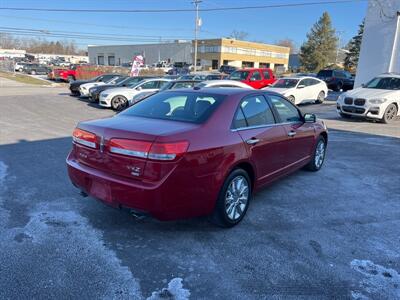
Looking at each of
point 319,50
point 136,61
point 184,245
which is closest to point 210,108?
point 184,245

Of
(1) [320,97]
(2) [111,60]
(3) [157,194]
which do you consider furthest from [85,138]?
(2) [111,60]

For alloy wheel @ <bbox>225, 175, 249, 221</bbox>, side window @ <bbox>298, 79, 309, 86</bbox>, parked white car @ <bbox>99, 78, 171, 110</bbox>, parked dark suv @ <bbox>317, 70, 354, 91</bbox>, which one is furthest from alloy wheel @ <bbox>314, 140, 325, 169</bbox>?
parked dark suv @ <bbox>317, 70, 354, 91</bbox>

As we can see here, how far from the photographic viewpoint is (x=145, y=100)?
182 inches

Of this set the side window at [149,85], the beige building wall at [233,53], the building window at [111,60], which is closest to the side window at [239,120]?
the side window at [149,85]

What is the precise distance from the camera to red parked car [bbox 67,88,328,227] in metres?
3.16

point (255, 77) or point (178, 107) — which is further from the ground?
point (255, 77)

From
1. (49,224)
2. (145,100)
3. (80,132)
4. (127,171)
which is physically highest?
(145,100)

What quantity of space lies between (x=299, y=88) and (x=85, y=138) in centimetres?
1465

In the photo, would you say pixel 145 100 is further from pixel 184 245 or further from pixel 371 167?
pixel 371 167

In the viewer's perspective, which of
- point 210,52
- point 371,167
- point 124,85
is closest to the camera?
point 371,167

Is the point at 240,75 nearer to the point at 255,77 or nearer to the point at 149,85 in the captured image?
the point at 255,77

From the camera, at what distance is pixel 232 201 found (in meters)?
3.88

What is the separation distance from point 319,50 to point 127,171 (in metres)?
72.1

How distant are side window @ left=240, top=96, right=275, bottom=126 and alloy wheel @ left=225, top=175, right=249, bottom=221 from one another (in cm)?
72
